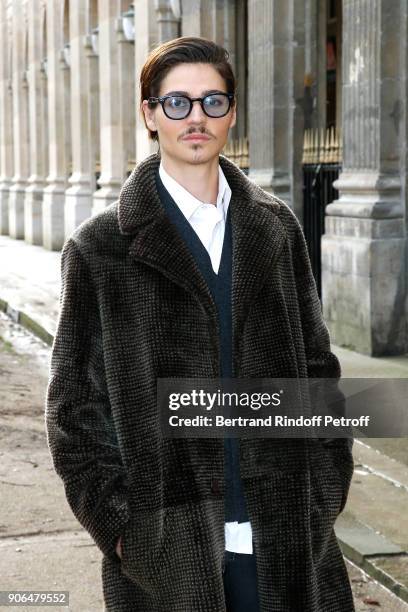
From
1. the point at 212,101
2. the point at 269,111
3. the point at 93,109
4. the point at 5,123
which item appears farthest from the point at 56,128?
the point at 212,101

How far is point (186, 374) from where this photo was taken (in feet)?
7.95

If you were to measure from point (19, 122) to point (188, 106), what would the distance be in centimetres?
3162

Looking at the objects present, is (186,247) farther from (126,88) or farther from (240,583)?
(126,88)

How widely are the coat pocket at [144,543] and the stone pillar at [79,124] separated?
73.2ft

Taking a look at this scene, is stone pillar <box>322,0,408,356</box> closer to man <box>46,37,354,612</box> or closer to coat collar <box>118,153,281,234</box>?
coat collar <box>118,153,281,234</box>

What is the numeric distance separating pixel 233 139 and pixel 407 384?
27.1 feet

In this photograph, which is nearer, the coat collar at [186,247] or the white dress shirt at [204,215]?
the coat collar at [186,247]

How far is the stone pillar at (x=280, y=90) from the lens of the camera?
13.2 m

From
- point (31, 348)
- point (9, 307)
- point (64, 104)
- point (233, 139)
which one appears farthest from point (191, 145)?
point (64, 104)

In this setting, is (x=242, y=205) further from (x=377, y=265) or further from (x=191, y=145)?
(x=377, y=265)

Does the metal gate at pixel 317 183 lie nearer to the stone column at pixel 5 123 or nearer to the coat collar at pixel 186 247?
the coat collar at pixel 186 247

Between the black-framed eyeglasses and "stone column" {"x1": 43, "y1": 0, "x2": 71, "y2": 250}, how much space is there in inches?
962

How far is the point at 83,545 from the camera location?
5320mm

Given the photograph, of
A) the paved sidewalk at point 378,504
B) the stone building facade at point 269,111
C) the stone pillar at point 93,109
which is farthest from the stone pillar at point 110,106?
the paved sidewalk at point 378,504
